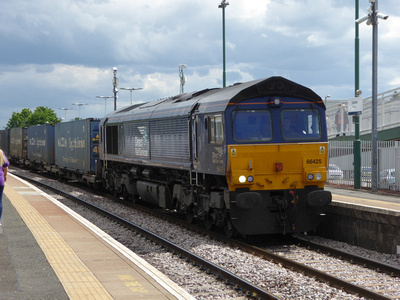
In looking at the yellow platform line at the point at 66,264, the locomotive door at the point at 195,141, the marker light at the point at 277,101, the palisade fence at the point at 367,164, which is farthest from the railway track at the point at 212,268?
the palisade fence at the point at 367,164

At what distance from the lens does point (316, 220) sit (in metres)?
12.6

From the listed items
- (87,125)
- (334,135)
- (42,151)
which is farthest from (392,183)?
(42,151)

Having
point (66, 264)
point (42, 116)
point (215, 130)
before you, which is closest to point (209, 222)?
point (215, 130)

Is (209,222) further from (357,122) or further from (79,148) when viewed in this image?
(79,148)

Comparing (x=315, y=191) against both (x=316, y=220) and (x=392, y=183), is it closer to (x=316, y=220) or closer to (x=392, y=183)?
(x=316, y=220)

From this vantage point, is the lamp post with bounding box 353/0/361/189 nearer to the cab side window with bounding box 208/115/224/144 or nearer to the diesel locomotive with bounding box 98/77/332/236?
the diesel locomotive with bounding box 98/77/332/236

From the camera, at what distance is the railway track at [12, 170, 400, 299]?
328 inches

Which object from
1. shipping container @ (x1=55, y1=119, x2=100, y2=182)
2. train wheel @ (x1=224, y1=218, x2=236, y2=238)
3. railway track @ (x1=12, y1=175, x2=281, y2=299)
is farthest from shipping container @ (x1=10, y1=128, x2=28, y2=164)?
train wheel @ (x1=224, y1=218, x2=236, y2=238)

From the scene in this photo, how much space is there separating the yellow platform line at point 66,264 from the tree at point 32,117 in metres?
119

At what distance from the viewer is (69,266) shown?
8797 millimetres

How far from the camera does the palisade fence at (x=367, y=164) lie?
21766 mm

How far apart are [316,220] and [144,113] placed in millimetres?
7516

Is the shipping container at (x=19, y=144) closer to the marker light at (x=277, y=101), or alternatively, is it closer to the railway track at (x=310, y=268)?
the railway track at (x=310, y=268)

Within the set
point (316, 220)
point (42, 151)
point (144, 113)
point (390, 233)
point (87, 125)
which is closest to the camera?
point (390, 233)
